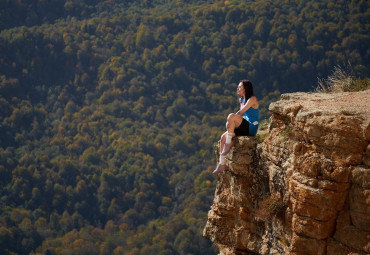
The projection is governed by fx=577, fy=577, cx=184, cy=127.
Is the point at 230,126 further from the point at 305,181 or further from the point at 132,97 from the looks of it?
the point at 132,97

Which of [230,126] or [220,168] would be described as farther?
[220,168]

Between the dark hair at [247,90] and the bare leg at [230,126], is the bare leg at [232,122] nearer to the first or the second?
the bare leg at [230,126]

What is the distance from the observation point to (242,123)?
9.99 metres

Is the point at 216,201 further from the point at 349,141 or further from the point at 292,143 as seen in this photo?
the point at 349,141

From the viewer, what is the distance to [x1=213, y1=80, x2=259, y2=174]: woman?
987cm

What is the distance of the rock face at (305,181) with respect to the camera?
26.0 feet

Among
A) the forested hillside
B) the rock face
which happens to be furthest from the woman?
the forested hillside

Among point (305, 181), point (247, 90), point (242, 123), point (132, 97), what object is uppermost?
point (247, 90)

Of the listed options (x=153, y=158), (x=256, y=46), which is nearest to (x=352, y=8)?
(x=256, y=46)

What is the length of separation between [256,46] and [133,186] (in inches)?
1418

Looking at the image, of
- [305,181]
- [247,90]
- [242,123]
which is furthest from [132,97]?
[305,181]

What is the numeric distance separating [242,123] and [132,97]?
3767 inches

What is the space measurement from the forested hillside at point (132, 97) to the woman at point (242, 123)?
1838 inches

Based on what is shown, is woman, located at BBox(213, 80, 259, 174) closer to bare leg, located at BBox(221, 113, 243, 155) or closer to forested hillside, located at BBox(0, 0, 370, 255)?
bare leg, located at BBox(221, 113, 243, 155)
